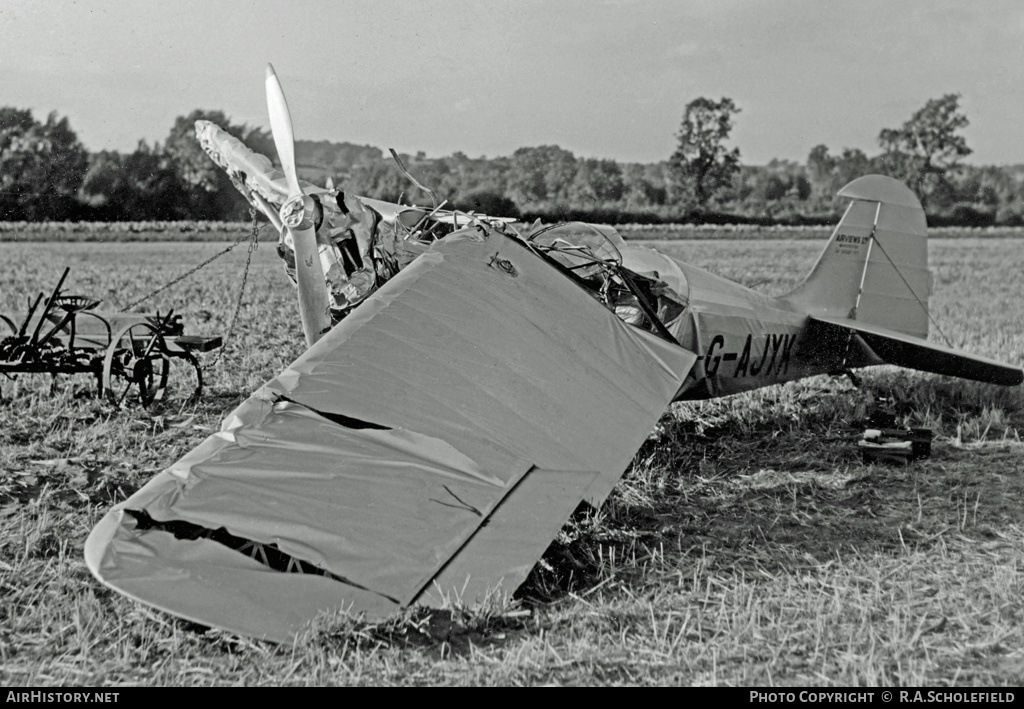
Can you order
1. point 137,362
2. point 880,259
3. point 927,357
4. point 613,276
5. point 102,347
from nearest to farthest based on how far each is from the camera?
1. point 613,276
2. point 927,357
3. point 137,362
4. point 102,347
5. point 880,259

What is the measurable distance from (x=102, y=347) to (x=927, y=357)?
7.12 metres

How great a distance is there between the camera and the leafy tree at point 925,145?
46.3 metres

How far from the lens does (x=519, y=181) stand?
139 feet

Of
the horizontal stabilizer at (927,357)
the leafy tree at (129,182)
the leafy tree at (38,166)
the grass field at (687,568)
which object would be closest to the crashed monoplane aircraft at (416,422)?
the horizontal stabilizer at (927,357)

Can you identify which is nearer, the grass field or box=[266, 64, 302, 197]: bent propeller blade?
the grass field

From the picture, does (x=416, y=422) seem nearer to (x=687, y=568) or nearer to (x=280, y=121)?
(x=687, y=568)

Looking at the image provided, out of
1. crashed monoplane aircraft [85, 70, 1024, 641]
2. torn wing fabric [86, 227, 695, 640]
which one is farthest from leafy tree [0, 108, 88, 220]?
torn wing fabric [86, 227, 695, 640]

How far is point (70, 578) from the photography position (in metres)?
4.18

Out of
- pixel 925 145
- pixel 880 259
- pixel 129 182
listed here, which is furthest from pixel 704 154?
pixel 880 259

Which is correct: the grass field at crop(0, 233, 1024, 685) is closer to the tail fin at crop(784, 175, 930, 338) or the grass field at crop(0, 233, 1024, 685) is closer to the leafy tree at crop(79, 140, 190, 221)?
the tail fin at crop(784, 175, 930, 338)

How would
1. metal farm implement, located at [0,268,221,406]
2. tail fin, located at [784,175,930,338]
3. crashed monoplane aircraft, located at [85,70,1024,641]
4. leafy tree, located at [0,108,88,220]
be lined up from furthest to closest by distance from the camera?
leafy tree, located at [0,108,88,220] < tail fin, located at [784,175,930,338] < metal farm implement, located at [0,268,221,406] < crashed monoplane aircraft, located at [85,70,1024,641]

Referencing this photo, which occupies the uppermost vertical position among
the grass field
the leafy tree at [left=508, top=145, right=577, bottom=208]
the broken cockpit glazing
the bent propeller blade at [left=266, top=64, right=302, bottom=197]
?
the leafy tree at [left=508, top=145, right=577, bottom=208]

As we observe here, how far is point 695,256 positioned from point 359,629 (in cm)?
2747

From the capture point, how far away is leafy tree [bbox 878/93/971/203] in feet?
152
